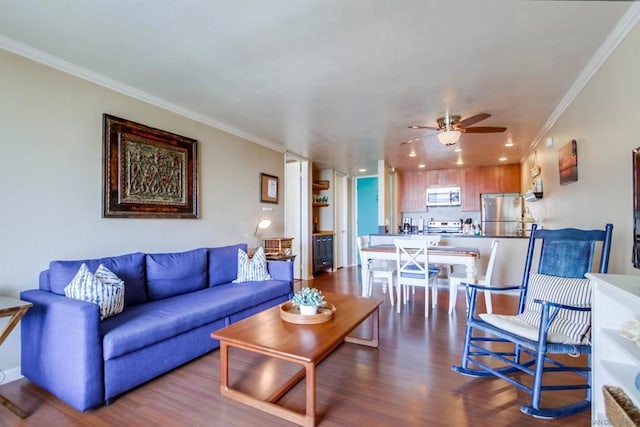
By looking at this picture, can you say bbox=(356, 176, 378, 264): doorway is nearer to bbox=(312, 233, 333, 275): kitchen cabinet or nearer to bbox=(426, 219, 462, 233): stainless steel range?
bbox=(426, 219, 462, 233): stainless steel range

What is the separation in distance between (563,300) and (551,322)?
41 cm

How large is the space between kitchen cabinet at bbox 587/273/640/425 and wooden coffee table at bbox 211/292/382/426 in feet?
4.19

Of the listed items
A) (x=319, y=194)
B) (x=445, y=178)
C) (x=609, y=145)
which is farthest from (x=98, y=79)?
(x=445, y=178)

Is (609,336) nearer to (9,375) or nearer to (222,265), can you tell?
(222,265)

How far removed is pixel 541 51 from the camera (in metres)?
2.18

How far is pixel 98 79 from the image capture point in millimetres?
2600

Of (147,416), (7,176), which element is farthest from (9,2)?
(147,416)

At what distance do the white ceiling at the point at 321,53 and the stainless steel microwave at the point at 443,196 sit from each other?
3481 mm

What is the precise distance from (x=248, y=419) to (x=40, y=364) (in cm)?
141

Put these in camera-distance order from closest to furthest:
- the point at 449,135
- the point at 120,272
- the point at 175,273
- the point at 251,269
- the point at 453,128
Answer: the point at 120,272, the point at 175,273, the point at 449,135, the point at 453,128, the point at 251,269

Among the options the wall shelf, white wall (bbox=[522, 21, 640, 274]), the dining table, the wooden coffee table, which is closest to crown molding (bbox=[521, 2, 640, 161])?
white wall (bbox=[522, 21, 640, 274])

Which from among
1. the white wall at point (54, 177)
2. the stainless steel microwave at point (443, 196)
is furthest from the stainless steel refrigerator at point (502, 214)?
the white wall at point (54, 177)

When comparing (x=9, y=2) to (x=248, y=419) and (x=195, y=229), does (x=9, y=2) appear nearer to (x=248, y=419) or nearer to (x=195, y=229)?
(x=195, y=229)

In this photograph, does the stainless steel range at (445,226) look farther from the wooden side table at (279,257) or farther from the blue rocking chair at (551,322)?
the blue rocking chair at (551,322)
